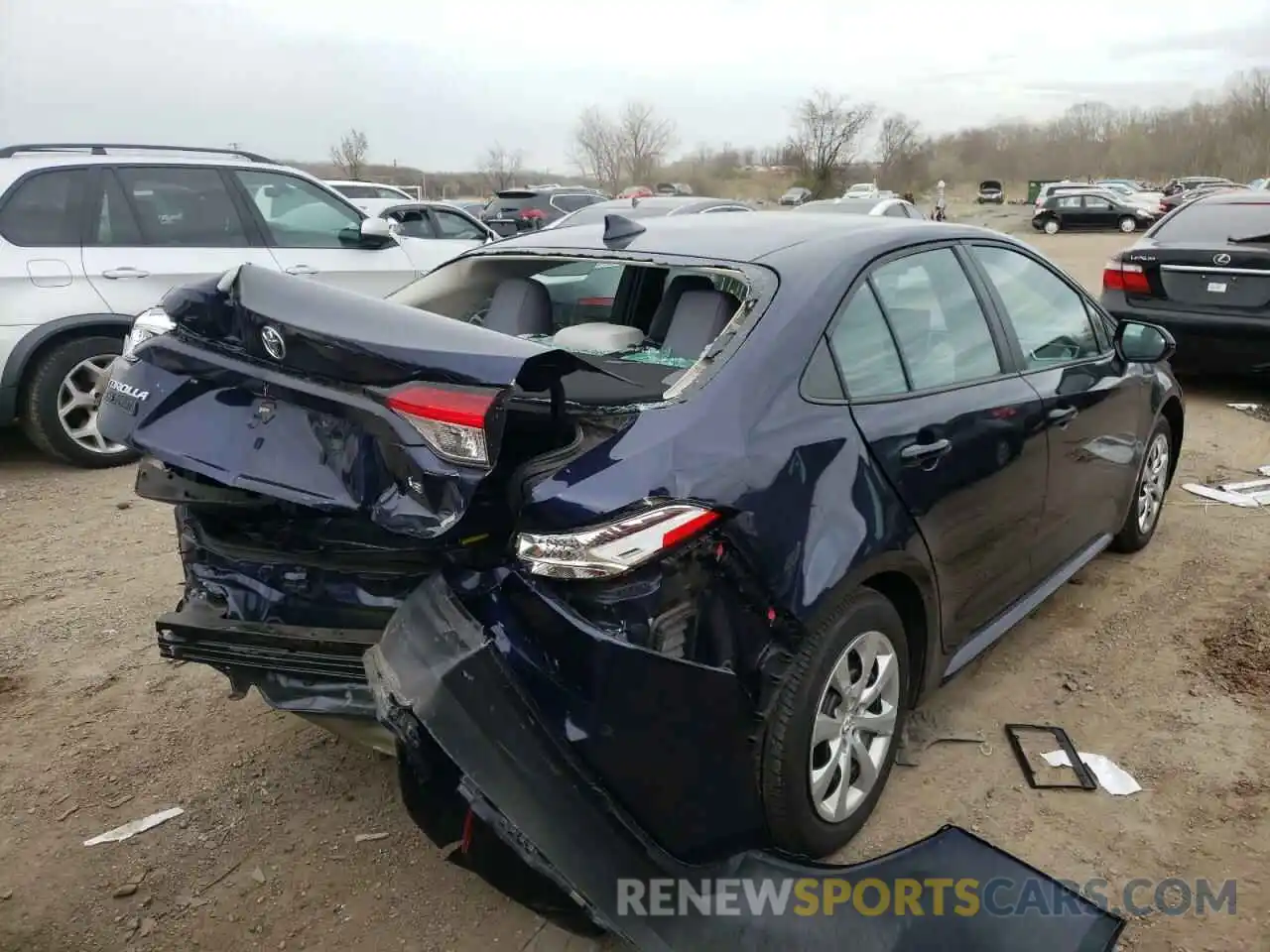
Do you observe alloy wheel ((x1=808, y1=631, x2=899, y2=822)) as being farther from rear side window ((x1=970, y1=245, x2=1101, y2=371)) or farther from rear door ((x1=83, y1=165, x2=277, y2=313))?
rear door ((x1=83, y1=165, x2=277, y2=313))

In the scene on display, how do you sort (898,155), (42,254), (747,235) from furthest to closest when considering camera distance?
(898,155) → (42,254) → (747,235)

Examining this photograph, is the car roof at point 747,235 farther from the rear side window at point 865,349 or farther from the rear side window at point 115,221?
the rear side window at point 115,221

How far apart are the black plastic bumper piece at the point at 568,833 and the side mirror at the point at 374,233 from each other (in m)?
5.39

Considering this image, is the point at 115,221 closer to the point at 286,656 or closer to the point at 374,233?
the point at 374,233

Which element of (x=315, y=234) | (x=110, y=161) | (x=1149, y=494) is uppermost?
(x=110, y=161)

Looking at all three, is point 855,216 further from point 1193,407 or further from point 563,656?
point 1193,407

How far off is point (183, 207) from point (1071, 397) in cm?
579

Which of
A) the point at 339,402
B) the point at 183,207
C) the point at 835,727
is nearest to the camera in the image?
the point at 339,402

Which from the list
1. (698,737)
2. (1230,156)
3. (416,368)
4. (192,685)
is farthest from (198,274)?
(1230,156)

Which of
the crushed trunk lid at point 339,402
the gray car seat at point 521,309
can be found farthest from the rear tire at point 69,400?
the crushed trunk lid at point 339,402

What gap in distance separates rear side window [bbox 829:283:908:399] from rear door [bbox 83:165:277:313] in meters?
5.09

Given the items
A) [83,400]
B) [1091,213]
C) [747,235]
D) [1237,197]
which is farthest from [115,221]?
[1091,213]

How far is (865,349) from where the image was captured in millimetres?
2598

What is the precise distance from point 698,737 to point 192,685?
7.56ft
